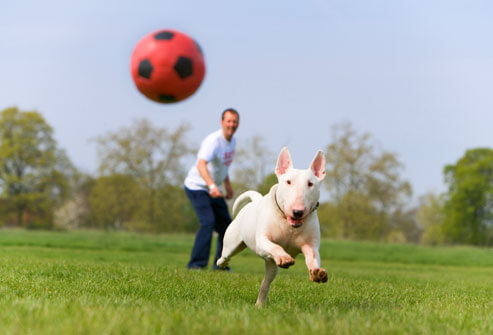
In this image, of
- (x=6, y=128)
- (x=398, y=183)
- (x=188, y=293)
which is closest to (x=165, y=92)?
(x=188, y=293)

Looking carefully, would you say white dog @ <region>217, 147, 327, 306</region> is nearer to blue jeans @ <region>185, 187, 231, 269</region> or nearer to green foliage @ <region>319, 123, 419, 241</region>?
blue jeans @ <region>185, 187, 231, 269</region>

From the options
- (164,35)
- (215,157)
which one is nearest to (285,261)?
(215,157)

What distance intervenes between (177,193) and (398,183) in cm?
2372

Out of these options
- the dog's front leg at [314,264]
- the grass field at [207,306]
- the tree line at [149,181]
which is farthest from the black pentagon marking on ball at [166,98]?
the tree line at [149,181]

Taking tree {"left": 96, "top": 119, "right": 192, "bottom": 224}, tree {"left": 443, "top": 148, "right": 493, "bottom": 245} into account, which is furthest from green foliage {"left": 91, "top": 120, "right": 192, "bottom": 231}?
tree {"left": 443, "top": 148, "right": 493, "bottom": 245}

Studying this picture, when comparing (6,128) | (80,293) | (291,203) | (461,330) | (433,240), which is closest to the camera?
(461,330)

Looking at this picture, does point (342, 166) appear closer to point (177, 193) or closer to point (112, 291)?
point (177, 193)

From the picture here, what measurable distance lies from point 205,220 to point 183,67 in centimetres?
291

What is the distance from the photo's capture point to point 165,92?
29.1 ft

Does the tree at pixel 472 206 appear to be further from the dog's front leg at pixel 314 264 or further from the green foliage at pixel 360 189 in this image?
the dog's front leg at pixel 314 264

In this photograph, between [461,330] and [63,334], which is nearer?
[63,334]

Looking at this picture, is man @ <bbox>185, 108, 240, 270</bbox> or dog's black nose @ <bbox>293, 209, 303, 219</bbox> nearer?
dog's black nose @ <bbox>293, 209, 303, 219</bbox>

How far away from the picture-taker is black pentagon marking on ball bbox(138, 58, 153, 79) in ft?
28.5

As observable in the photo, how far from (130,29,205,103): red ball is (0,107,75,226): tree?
4732 cm
